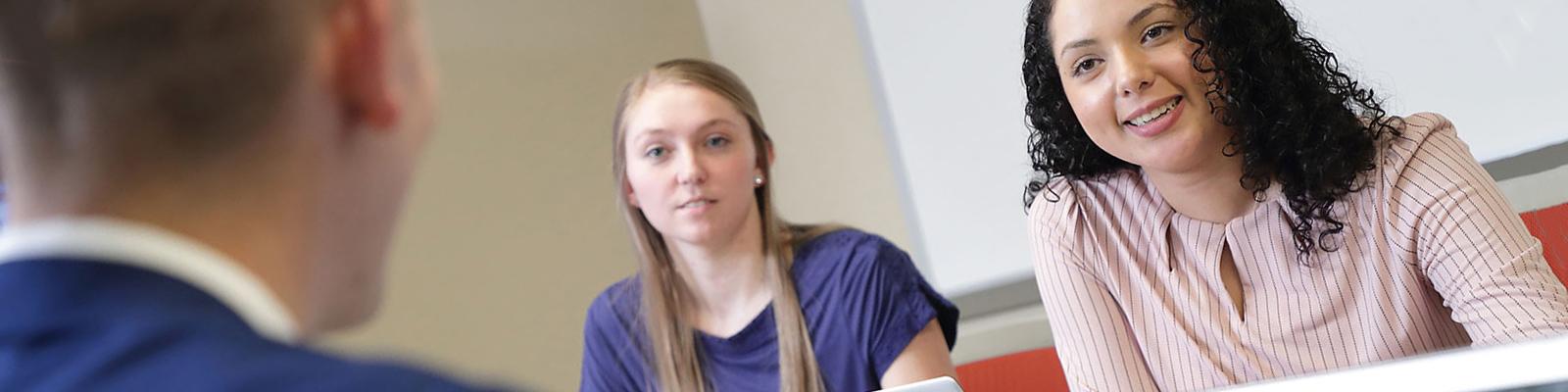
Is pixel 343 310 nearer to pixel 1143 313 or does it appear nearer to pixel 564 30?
pixel 1143 313

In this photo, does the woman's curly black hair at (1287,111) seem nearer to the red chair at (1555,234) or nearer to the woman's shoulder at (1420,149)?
the woman's shoulder at (1420,149)

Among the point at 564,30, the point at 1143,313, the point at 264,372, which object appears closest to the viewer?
the point at 264,372

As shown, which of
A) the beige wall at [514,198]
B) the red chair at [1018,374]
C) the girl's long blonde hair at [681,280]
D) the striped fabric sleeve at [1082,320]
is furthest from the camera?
the beige wall at [514,198]

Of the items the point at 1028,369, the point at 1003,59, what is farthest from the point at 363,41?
the point at 1003,59

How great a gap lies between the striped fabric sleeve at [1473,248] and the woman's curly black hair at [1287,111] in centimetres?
6

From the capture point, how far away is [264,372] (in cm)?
31

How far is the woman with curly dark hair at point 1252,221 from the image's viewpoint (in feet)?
3.99

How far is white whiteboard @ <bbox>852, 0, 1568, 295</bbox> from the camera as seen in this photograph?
2.17 meters

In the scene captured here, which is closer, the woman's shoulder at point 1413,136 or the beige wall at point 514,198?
the woman's shoulder at point 1413,136

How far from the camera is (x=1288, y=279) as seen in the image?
4.35 ft

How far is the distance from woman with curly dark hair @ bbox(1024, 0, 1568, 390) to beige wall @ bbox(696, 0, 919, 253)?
1683 millimetres

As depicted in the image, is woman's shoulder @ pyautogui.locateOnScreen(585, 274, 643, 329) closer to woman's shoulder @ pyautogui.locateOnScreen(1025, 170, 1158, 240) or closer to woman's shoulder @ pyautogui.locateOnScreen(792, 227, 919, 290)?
woman's shoulder @ pyautogui.locateOnScreen(792, 227, 919, 290)

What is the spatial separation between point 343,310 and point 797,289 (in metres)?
1.27

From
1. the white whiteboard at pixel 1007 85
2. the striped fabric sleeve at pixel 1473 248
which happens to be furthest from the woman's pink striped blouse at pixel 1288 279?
the white whiteboard at pixel 1007 85
